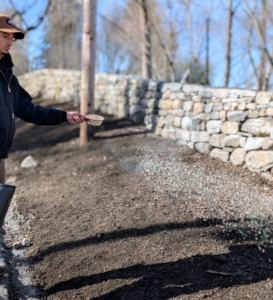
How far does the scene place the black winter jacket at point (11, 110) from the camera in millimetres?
2586

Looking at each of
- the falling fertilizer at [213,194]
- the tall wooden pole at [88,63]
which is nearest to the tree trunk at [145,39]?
the tall wooden pole at [88,63]

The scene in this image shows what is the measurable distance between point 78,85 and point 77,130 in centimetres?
289

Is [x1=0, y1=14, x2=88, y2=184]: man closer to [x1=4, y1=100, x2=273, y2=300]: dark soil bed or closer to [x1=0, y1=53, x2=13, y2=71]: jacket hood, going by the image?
[x1=0, y1=53, x2=13, y2=71]: jacket hood

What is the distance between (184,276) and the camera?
283cm

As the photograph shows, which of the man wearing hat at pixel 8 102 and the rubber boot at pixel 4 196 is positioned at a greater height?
the man wearing hat at pixel 8 102

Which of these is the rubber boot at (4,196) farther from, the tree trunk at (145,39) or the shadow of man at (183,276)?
the tree trunk at (145,39)

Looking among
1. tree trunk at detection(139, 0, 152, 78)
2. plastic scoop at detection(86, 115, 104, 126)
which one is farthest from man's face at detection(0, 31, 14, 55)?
tree trunk at detection(139, 0, 152, 78)

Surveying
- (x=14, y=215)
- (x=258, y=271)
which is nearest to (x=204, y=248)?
(x=258, y=271)

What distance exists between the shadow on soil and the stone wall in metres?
1.45

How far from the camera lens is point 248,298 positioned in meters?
2.51

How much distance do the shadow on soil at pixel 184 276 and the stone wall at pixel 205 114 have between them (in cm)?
145

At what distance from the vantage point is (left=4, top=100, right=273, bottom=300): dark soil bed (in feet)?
9.07

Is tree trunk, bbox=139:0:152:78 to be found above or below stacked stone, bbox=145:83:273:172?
above

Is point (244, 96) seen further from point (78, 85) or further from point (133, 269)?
point (78, 85)
